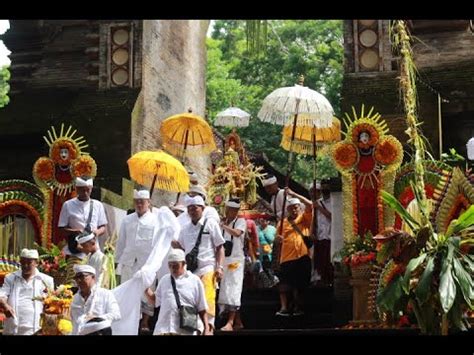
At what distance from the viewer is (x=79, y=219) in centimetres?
1251

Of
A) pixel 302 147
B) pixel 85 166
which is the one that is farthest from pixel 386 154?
pixel 85 166

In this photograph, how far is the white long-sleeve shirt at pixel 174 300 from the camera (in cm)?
966

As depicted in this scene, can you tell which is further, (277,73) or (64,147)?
(277,73)

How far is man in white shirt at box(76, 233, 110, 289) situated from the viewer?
11422 mm

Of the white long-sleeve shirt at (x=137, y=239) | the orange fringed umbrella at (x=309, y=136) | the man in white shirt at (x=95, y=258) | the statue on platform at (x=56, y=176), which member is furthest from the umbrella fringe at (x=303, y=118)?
the man in white shirt at (x=95, y=258)

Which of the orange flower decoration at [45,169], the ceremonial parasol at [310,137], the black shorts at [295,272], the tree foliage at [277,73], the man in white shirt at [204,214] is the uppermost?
the tree foliage at [277,73]

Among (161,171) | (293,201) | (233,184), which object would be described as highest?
(233,184)

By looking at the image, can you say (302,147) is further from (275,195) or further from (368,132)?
(368,132)

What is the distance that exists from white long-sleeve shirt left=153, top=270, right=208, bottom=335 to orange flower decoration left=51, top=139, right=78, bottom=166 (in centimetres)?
478

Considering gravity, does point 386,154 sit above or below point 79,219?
above

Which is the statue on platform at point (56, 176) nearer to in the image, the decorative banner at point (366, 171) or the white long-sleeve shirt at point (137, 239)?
the white long-sleeve shirt at point (137, 239)

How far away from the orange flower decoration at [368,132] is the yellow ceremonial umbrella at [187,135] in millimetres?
3928

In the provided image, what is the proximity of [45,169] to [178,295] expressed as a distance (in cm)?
525

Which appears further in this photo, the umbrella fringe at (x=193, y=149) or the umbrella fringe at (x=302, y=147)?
the umbrella fringe at (x=193, y=149)
